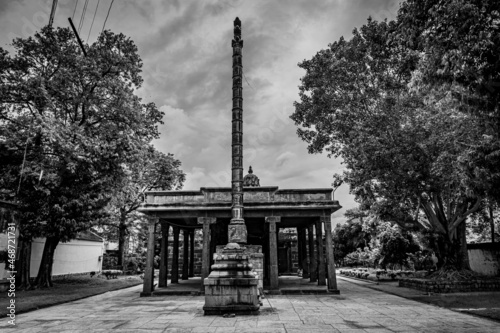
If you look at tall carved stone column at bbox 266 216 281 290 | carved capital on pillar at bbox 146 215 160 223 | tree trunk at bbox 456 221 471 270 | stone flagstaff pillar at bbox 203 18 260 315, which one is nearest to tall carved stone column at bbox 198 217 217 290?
carved capital on pillar at bbox 146 215 160 223

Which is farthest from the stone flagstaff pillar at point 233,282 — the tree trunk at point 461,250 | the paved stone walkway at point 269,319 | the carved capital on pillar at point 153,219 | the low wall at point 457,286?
the tree trunk at point 461,250

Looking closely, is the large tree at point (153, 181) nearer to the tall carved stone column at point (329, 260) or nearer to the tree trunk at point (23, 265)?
the tree trunk at point (23, 265)

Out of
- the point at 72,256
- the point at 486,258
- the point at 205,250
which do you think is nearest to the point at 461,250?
the point at 486,258

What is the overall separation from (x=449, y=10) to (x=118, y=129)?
16663 mm

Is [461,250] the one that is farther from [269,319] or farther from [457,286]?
[269,319]

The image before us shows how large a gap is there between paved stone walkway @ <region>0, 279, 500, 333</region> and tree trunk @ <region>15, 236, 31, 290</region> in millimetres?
7797

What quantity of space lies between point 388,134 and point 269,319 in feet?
32.9

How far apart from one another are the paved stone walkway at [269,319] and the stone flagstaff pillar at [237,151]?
8.51 feet

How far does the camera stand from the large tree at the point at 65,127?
52.3 feet

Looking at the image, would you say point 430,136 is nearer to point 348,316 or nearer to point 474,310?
point 474,310

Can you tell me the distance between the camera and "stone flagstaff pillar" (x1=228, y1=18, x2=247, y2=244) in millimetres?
10883

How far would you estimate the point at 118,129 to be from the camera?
1839cm

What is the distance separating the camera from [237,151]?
11.8 metres

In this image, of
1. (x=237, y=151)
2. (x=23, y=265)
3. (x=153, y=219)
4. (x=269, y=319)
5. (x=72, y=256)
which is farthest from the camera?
(x=72, y=256)
